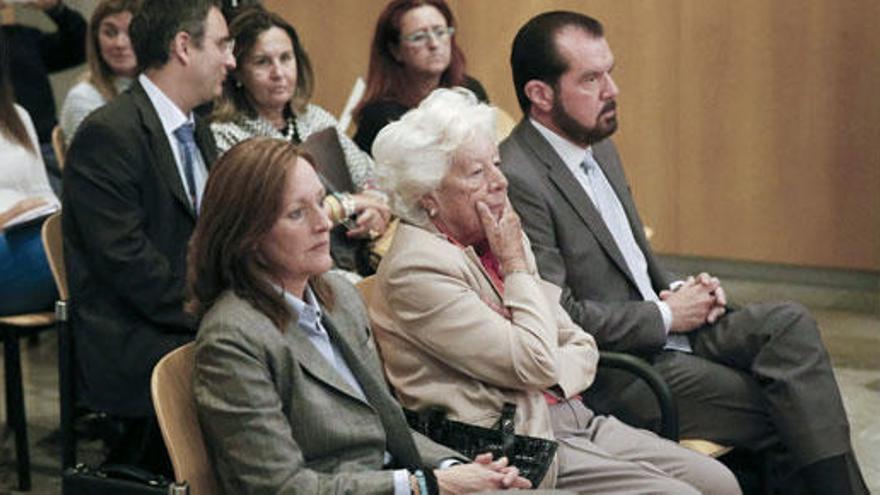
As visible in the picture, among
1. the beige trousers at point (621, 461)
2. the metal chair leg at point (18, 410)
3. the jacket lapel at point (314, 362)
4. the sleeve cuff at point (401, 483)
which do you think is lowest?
the metal chair leg at point (18, 410)

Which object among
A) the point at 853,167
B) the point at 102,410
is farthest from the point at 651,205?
the point at 102,410

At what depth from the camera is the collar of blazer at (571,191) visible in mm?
4211

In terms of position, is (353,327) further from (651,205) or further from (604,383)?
(651,205)

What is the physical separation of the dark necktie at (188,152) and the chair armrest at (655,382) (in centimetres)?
123

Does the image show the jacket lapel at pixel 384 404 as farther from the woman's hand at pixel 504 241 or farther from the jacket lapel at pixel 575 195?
the jacket lapel at pixel 575 195

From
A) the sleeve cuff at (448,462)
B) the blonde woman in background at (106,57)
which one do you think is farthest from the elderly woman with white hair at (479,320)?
the blonde woman in background at (106,57)

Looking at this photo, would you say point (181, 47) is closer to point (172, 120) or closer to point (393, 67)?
point (172, 120)

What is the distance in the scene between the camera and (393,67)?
588 centimetres

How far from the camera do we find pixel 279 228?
122 inches

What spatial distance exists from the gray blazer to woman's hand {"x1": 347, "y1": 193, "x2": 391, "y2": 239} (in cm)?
169

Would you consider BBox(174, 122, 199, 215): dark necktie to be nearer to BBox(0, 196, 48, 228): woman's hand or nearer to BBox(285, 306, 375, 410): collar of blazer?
BBox(0, 196, 48, 228): woman's hand

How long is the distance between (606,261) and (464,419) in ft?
3.01

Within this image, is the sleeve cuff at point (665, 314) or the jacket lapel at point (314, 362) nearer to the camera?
the jacket lapel at point (314, 362)

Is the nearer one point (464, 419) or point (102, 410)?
point (464, 419)
